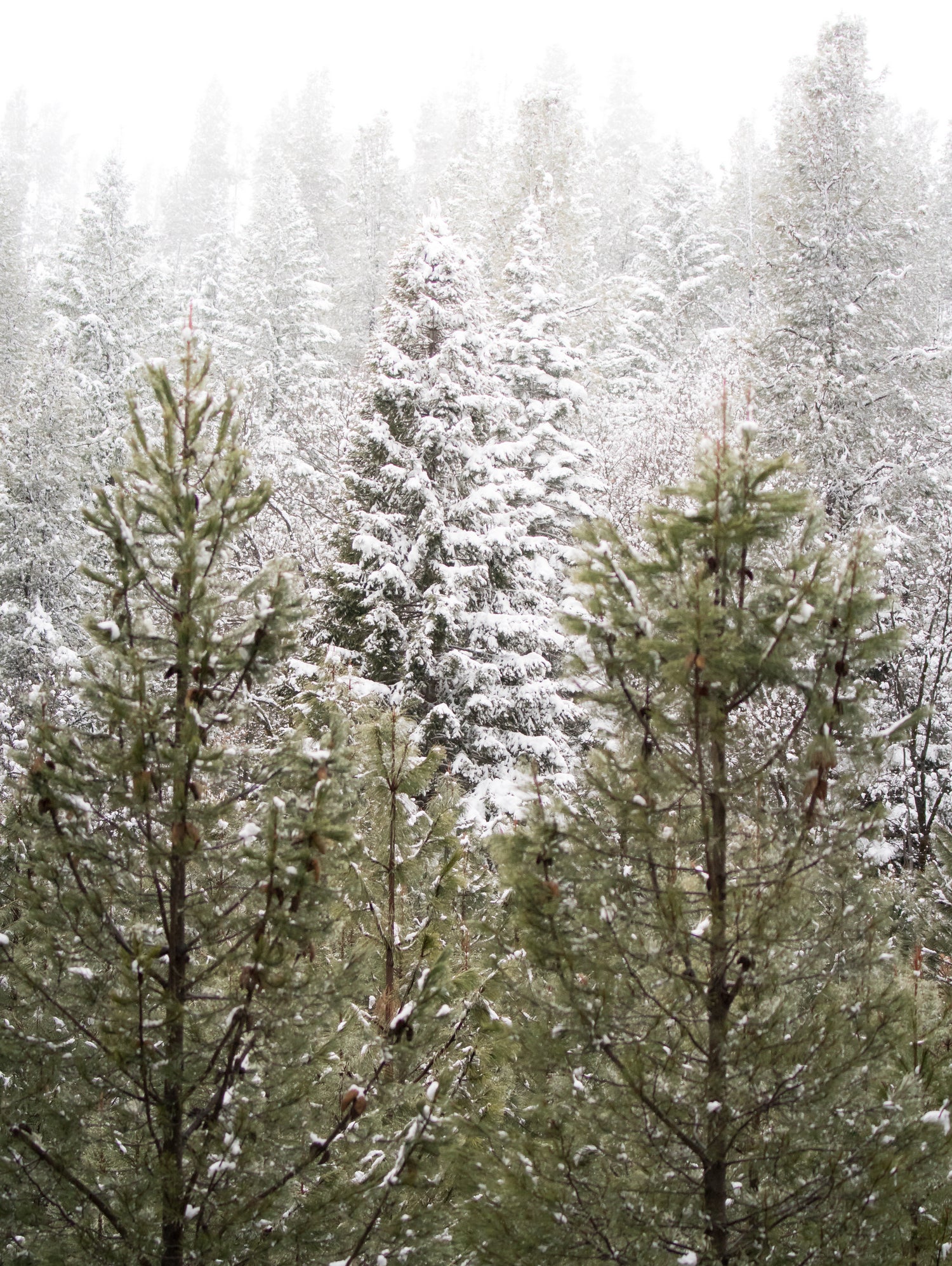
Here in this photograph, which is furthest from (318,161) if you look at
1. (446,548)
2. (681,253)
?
(446,548)

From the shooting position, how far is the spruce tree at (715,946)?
359 centimetres

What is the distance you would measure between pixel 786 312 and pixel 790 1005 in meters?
15.6

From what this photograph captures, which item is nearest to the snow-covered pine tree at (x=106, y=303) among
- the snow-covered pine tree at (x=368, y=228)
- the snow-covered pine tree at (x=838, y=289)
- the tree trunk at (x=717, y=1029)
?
the snow-covered pine tree at (x=368, y=228)

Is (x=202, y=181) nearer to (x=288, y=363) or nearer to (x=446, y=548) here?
(x=288, y=363)

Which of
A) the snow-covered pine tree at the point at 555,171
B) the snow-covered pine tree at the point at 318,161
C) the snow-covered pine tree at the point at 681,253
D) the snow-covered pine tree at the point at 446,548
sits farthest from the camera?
the snow-covered pine tree at the point at 318,161

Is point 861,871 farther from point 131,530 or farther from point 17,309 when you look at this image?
point 17,309

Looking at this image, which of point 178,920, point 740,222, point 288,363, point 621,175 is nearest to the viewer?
point 178,920

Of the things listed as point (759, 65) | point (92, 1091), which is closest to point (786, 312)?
point (92, 1091)

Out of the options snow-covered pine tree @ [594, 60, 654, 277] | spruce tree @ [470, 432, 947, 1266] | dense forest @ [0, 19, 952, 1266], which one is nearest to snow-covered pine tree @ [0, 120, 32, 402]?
snow-covered pine tree @ [594, 60, 654, 277]

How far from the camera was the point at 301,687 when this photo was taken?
40.1 ft

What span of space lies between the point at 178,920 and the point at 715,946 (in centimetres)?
222

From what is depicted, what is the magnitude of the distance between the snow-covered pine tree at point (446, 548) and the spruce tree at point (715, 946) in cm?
845

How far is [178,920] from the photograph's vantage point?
154 inches

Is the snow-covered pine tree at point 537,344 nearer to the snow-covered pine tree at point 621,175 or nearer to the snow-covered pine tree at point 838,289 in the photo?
the snow-covered pine tree at point 838,289
